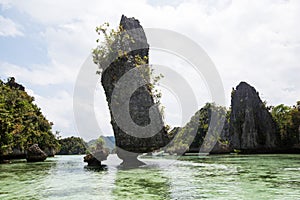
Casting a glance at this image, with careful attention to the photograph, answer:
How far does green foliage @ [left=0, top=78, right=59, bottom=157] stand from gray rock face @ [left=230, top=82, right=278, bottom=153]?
3508 centimetres

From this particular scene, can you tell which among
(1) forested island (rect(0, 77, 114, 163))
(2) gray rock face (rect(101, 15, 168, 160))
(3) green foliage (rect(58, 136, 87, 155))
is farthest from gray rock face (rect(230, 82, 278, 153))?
(3) green foliage (rect(58, 136, 87, 155))

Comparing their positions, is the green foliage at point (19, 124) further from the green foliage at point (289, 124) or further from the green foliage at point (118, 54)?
the green foliage at point (289, 124)

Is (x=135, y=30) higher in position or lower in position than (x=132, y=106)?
higher

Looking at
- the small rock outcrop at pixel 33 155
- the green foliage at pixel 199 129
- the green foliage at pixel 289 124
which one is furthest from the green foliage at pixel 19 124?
the green foliage at pixel 289 124

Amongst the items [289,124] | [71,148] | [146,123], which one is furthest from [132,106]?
[71,148]

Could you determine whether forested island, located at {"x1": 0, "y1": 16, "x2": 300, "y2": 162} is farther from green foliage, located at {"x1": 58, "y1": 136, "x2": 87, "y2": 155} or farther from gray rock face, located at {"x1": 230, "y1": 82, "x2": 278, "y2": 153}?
green foliage, located at {"x1": 58, "y1": 136, "x2": 87, "y2": 155}

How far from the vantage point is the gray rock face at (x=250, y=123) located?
5106 cm

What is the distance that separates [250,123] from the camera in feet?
176

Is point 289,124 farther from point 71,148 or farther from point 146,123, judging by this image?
point 71,148

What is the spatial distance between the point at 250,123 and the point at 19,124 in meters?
39.6

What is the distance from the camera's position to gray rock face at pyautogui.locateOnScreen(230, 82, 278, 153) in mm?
51062

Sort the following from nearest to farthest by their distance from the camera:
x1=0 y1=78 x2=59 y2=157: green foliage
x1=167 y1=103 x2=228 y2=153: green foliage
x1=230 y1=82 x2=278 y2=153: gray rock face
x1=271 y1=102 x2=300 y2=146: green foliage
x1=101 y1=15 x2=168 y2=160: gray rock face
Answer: x1=101 y1=15 x2=168 y2=160: gray rock face → x1=0 y1=78 x2=59 y2=157: green foliage → x1=271 y1=102 x2=300 y2=146: green foliage → x1=230 y1=82 x2=278 y2=153: gray rock face → x1=167 y1=103 x2=228 y2=153: green foliage

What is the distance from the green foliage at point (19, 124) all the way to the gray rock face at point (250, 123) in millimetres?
35084

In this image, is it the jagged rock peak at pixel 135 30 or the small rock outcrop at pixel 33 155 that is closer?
the jagged rock peak at pixel 135 30
